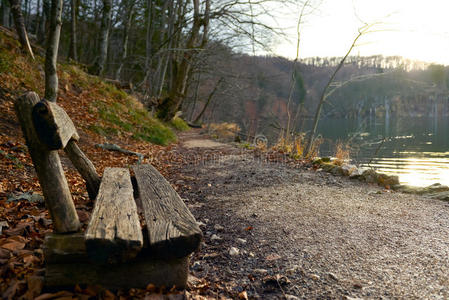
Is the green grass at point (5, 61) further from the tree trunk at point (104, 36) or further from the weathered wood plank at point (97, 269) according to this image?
the weathered wood plank at point (97, 269)

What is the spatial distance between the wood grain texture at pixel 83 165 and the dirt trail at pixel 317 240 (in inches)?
45.9

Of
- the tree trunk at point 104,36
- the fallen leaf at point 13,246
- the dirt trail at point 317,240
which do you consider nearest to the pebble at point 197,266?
the dirt trail at point 317,240

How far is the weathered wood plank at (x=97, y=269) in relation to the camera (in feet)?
5.17

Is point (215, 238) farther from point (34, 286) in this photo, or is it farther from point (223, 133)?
point (223, 133)

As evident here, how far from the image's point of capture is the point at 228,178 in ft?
17.5

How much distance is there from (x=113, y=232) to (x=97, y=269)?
1.08ft

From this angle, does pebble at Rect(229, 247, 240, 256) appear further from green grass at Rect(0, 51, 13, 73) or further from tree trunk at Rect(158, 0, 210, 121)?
tree trunk at Rect(158, 0, 210, 121)

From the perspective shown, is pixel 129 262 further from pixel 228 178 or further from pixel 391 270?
pixel 228 178

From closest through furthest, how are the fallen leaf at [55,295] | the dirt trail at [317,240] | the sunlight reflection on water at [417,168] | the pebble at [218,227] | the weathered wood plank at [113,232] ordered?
the weathered wood plank at [113,232]
the fallen leaf at [55,295]
the dirt trail at [317,240]
the pebble at [218,227]
the sunlight reflection on water at [417,168]

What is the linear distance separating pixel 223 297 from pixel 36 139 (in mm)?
1425

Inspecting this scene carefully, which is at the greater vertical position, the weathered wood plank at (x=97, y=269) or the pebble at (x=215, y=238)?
the weathered wood plank at (x=97, y=269)

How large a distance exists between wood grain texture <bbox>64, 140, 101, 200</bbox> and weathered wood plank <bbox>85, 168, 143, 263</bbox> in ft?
2.99

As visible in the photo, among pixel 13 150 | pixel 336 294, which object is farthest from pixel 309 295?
pixel 13 150

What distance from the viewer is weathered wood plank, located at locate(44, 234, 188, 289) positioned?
1.58m
